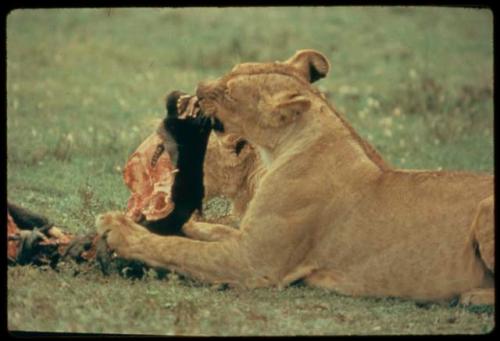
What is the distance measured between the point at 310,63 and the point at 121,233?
1.14 metres

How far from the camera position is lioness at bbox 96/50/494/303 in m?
5.95

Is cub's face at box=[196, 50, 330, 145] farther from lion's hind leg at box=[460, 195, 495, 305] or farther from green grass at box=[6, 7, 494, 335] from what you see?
lion's hind leg at box=[460, 195, 495, 305]

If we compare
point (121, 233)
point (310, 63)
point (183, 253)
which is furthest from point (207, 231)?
point (310, 63)

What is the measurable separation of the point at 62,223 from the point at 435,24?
7484 millimetres

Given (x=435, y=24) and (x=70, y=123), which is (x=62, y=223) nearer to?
(x=70, y=123)

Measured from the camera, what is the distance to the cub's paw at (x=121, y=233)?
610 cm

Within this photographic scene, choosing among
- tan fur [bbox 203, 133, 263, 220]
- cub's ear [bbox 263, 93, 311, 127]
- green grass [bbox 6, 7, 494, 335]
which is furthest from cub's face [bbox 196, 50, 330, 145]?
green grass [bbox 6, 7, 494, 335]

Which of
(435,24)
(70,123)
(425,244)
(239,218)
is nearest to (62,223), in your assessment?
(239,218)

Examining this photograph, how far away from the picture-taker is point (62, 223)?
693cm

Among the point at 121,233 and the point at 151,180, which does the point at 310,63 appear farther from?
the point at 121,233

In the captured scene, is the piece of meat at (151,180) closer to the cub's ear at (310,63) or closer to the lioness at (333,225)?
the lioness at (333,225)

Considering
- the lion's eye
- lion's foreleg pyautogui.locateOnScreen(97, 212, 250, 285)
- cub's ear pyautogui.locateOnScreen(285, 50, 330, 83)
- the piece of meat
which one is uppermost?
cub's ear pyautogui.locateOnScreen(285, 50, 330, 83)

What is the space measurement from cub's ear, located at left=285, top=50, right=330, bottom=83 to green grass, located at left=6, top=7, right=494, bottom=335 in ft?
3.33

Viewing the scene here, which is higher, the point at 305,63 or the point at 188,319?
the point at 305,63
